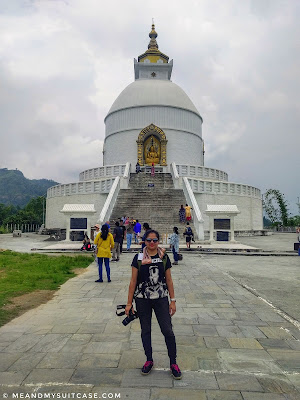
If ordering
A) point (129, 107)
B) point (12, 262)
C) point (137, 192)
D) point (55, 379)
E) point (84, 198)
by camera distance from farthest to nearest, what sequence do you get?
point (129, 107) < point (84, 198) < point (137, 192) < point (12, 262) < point (55, 379)

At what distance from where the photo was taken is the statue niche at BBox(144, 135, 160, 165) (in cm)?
3278

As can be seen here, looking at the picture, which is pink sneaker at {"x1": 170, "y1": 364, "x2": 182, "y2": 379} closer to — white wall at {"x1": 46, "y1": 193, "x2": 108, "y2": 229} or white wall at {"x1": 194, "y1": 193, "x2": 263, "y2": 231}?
white wall at {"x1": 46, "y1": 193, "x2": 108, "y2": 229}

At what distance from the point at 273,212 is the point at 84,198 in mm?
24484

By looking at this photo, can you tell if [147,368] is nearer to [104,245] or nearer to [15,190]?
[104,245]

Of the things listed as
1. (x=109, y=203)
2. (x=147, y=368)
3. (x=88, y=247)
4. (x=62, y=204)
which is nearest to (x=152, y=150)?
(x=62, y=204)

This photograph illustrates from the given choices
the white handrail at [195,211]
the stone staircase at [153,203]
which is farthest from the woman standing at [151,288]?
the white handrail at [195,211]

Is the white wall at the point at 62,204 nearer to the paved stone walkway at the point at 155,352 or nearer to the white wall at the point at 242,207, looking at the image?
the white wall at the point at 242,207

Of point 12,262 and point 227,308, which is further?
point 12,262

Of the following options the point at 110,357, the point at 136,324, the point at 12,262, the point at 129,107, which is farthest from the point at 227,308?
the point at 129,107

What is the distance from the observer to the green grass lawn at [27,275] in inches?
243

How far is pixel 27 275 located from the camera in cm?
838

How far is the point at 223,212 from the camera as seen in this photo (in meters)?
18.1

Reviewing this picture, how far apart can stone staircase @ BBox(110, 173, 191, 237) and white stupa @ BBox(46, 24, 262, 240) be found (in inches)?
21.7

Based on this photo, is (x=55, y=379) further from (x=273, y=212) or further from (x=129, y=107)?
(x=273, y=212)
